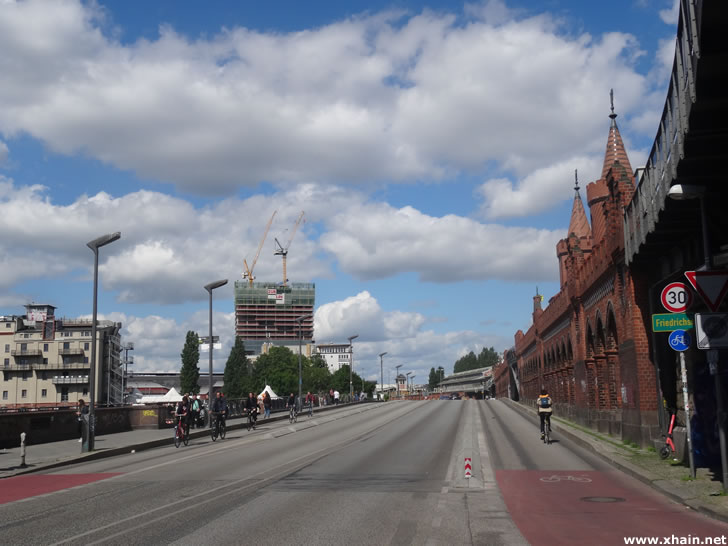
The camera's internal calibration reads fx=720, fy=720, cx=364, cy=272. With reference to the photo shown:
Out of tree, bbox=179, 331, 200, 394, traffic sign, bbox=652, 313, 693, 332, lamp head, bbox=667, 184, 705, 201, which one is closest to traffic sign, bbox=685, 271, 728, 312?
lamp head, bbox=667, 184, 705, 201

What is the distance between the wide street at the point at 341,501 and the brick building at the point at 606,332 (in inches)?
115

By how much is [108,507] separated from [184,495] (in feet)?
5.22

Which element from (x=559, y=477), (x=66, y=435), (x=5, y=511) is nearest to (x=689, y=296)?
(x=559, y=477)

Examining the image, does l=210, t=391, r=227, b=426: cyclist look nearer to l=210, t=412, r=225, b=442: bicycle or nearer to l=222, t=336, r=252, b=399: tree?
l=210, t=412, r=225, b=442: bicycle

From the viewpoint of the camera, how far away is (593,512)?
37.8ft

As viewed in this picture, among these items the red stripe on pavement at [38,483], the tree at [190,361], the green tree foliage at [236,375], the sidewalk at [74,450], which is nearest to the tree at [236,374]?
the green tree foliage at [236,375]

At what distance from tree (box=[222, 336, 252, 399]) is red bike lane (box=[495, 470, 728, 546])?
479ft

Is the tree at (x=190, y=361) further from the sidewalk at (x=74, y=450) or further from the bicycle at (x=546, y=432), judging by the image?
the bicycle at (x=546, y=432)

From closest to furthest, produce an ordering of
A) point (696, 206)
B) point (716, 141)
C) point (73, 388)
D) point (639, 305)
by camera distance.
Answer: point (716, 141)
point (696, 206)
point (639, 305)
point (73, 388)

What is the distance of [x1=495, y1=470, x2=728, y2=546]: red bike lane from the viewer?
973 cm

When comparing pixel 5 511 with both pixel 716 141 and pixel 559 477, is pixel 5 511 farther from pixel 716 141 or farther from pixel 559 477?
pixel 716 141

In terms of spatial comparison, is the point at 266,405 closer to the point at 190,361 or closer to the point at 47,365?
the point at 47,365

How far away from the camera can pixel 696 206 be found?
1473cm

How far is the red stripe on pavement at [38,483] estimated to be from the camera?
47.5 feet
